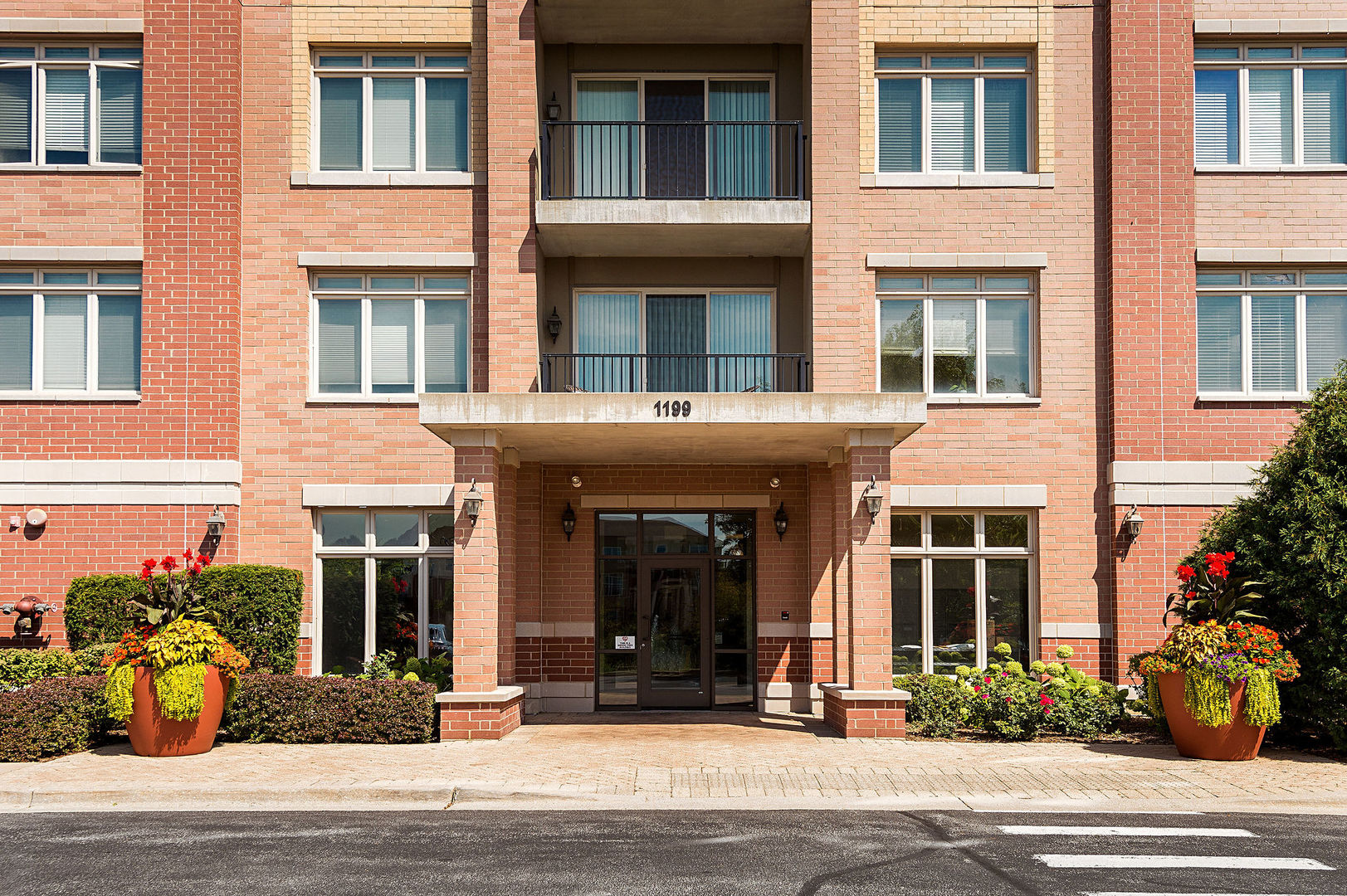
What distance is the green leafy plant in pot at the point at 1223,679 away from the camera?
12492mm

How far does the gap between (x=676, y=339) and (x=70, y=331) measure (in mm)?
8998

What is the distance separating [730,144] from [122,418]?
999cm

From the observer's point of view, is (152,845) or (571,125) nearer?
(152,845)

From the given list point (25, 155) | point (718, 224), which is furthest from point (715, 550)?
point (25, 155)

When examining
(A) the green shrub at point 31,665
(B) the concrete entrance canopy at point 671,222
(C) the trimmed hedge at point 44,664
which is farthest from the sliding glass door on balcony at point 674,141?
(A) the green shrub at point 31,665

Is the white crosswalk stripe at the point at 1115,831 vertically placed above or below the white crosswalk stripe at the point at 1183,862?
below

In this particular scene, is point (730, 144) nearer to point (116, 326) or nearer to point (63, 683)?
point (116, 326)

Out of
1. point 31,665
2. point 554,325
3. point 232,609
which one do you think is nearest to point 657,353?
point 554,325

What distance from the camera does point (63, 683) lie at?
13.4m

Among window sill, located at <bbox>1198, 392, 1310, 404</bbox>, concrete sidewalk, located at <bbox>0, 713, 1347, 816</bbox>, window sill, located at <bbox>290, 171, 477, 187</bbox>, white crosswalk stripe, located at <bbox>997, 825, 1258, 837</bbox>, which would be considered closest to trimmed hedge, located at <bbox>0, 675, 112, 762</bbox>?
concrete sidewalk, located at <bbox>0, 713, 1347, 816</bbox>

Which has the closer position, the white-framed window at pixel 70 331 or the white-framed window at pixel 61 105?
the white-framed window at pixel 70 331

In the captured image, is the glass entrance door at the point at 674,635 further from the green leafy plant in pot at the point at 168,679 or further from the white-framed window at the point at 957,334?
the green leafy plant in pot at the point at 168,679

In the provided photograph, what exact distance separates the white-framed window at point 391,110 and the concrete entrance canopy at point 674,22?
5.56ft

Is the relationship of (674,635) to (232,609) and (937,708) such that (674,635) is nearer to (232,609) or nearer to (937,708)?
(937,708)
